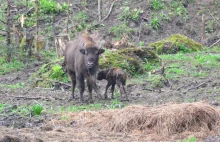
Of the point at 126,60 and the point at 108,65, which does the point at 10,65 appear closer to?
the point at 108,65

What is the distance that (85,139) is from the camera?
1020cm

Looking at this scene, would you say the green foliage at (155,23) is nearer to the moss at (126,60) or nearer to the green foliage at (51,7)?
the green foliage at (51,7)

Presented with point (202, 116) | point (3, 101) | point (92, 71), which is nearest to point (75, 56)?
point (92, 71)

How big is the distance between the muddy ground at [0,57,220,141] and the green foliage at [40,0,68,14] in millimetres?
9831

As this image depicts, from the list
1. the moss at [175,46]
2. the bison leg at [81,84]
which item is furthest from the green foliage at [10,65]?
the bison leg at [81,84]

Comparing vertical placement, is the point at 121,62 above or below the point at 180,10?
below

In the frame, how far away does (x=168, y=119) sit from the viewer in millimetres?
10773

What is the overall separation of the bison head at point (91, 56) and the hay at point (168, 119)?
4.01 metres

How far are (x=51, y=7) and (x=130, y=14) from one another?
426 cm

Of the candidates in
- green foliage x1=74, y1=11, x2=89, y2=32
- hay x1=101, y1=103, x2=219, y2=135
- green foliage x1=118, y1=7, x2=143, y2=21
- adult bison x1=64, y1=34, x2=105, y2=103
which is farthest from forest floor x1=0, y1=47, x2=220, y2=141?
green foliage x1=118, y1=7, x2=143, y2=21

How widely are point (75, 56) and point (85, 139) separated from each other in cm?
626

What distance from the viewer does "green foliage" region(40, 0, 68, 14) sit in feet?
102

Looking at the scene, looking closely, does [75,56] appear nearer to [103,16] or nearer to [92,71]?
[92,71]

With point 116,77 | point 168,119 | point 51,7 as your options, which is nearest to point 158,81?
point 116,77
